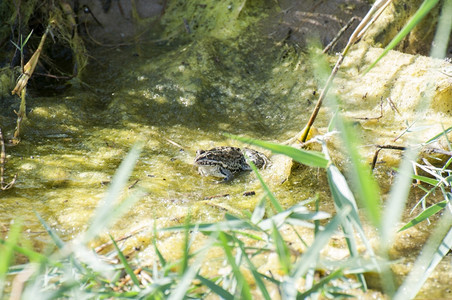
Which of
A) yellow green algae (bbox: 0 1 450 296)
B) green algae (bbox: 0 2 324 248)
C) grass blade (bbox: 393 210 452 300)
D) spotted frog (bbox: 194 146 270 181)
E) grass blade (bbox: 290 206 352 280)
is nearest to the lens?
grass blade (bbox: 290 206 352 280)

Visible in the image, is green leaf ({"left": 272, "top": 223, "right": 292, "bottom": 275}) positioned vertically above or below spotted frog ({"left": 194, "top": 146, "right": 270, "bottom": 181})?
above

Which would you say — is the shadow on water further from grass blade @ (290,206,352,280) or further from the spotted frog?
grass blade @ (290,206,352,280)

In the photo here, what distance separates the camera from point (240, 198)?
3139 millimetres

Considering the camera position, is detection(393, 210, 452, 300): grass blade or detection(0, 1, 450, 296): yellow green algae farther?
detection(0, 1, 450, 296): yellow green algae

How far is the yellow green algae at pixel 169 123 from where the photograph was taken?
2.89m

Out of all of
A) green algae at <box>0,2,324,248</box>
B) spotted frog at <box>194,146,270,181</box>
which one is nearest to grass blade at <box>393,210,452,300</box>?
green algae at <box>0,2,324,248</box>

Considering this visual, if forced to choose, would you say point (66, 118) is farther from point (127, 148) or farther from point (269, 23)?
point (269, 23)

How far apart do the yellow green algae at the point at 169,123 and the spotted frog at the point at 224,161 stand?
0.09 m

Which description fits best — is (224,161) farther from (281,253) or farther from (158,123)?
(281,253)

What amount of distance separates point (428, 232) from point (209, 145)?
80.5 inches

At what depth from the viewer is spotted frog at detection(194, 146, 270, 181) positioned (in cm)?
352

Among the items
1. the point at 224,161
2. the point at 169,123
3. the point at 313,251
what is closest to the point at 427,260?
the point at 313,251

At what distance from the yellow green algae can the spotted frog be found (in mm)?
90

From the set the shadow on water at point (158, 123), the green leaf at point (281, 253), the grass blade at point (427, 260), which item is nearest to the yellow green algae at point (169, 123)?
the shadow on water at point (158, 123)
